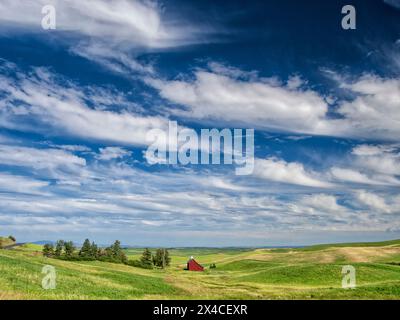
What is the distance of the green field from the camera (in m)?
35.9

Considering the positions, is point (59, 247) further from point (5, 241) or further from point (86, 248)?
point (5, 241)

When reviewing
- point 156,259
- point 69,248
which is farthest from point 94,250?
point 156,259

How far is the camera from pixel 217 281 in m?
75.9

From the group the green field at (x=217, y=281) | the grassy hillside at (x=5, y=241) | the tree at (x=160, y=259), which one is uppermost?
the green field at (x=217, y=281)

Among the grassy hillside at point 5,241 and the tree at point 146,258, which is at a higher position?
the grassy hillside at point 5,241

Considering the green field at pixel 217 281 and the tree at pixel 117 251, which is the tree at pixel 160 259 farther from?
the green field at pixel 217 281

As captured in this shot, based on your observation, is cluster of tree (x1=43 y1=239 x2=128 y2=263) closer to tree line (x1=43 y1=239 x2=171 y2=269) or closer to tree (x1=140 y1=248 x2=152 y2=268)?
tree line (x1=43 y1=239 x2=171 y2=269)

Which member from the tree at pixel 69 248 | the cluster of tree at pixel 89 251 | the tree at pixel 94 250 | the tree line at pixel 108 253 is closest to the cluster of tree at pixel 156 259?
the tree line at pixel 108 253

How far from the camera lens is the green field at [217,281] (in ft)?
118

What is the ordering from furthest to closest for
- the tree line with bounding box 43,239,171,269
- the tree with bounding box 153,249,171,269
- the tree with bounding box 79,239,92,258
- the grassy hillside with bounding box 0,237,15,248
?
the grassy hillside with bounding box 0,237,15,248 → the tree with bounding box 153,249,171,269 → the tree with bounding box 79,239,92,258 → the tree line with bounding box 43,239,171,269

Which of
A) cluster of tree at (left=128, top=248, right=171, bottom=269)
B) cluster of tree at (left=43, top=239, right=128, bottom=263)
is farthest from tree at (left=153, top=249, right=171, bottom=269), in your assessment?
cluster of tree at (left=43, top=239, right=128, bottom=263)
